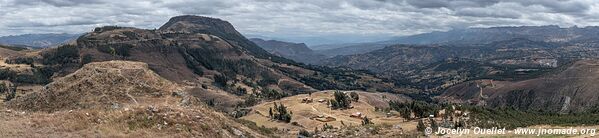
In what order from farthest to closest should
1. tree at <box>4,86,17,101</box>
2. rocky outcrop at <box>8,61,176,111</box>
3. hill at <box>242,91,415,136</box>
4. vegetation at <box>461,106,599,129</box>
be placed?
tree at <box>4,86,17,101</box>
hill at <box>242,91,415,136</box>
vegetation at <box>461,106,599,129</box>
rocky outcrop at <box>8,61,176,111</box>

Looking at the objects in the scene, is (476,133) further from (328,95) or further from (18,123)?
(328,95)

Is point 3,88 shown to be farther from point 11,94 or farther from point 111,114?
point 111,114

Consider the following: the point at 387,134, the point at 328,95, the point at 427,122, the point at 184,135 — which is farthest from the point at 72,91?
the point at 328,95

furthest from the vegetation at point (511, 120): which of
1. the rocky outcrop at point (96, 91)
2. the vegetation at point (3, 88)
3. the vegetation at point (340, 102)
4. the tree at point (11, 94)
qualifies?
the vegetation at point (3, 88)

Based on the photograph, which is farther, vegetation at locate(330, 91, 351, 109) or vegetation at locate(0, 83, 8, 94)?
vegetation at locate(0, 83, 8, 94)

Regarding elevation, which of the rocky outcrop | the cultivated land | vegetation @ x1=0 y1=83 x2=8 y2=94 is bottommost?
vegetation @ x1=0 y1=83 x2=8 y2=94

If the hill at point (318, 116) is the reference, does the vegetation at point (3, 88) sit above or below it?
below

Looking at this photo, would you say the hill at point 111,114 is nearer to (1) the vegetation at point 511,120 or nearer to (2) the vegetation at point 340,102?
(1) the vegetation at point 511,120

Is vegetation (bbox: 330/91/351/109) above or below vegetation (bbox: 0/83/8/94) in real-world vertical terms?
above

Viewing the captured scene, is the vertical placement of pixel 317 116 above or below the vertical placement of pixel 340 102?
above

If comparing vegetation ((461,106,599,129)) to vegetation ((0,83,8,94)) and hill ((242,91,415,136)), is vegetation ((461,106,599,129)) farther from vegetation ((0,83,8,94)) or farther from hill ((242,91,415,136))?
vegetation ((0,83,8,94))

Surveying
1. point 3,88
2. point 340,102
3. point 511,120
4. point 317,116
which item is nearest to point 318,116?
point 317,116

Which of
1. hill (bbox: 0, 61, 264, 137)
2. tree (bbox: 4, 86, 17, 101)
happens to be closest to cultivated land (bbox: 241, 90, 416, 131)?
hill (bbox: 0, 61, 264, 137)
